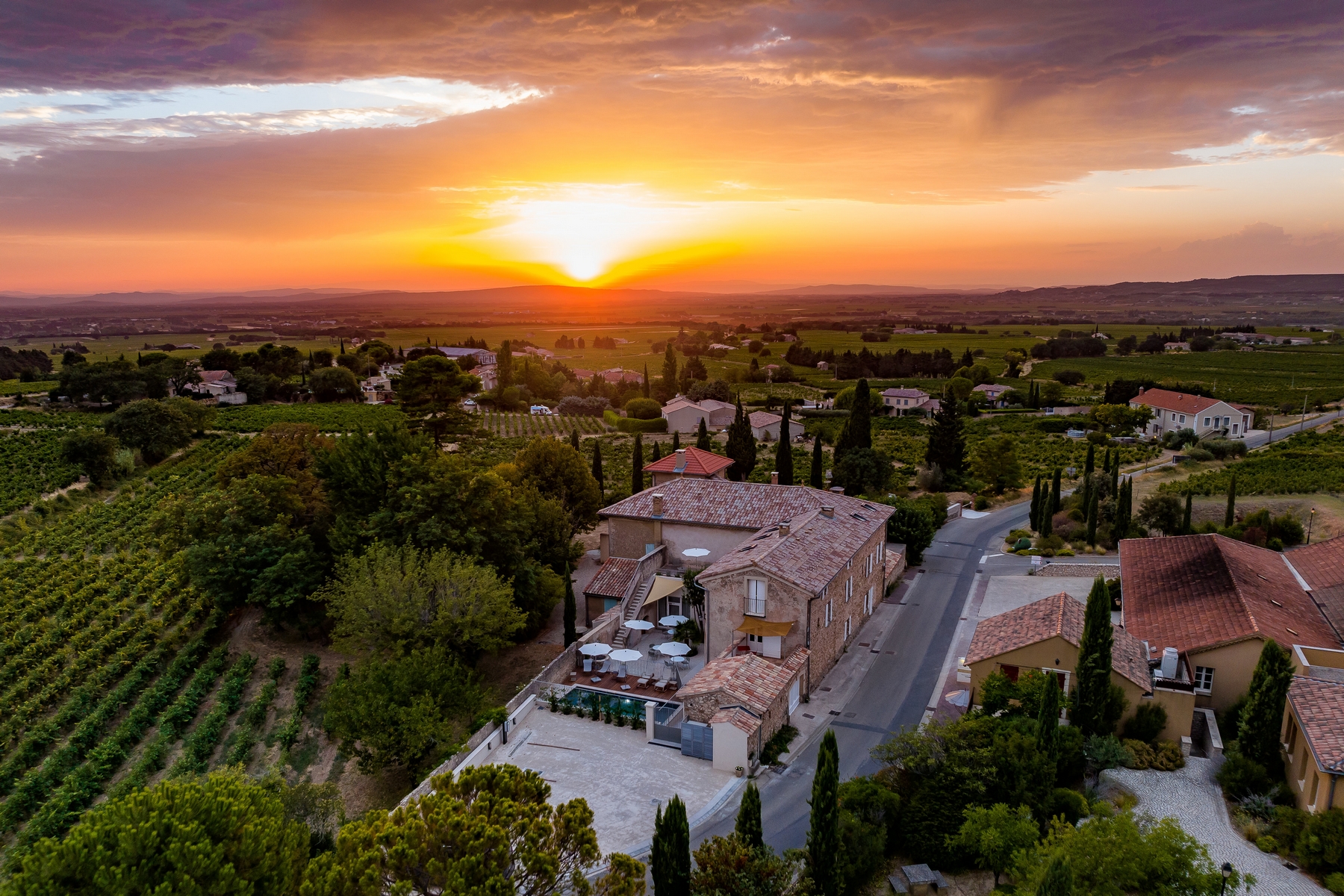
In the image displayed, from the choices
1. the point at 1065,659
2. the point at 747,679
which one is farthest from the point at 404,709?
the point at 1065,659

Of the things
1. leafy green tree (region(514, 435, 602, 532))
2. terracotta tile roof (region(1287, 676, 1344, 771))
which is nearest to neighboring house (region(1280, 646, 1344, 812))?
terracotta tile roof (region(1287, 676, 1344, 771))

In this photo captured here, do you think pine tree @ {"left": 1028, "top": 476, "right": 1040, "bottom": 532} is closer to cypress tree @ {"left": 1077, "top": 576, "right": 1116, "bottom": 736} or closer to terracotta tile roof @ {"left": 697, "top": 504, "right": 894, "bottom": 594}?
terracotta tile roof @ {"left": 697, "top": 504, "right": 894, "bottom": 594}

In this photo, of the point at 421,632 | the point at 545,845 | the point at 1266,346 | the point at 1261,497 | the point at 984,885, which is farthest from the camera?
the point at 1266,346

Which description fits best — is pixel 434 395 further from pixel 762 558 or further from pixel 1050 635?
pixel 1050 635

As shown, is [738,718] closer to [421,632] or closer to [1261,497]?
[421,632]

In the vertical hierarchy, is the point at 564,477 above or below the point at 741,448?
above

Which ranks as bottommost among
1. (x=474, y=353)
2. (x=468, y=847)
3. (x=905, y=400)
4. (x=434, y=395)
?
(x=905, y=400)

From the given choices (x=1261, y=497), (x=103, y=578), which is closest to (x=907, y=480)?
(x=1261, y=497)
